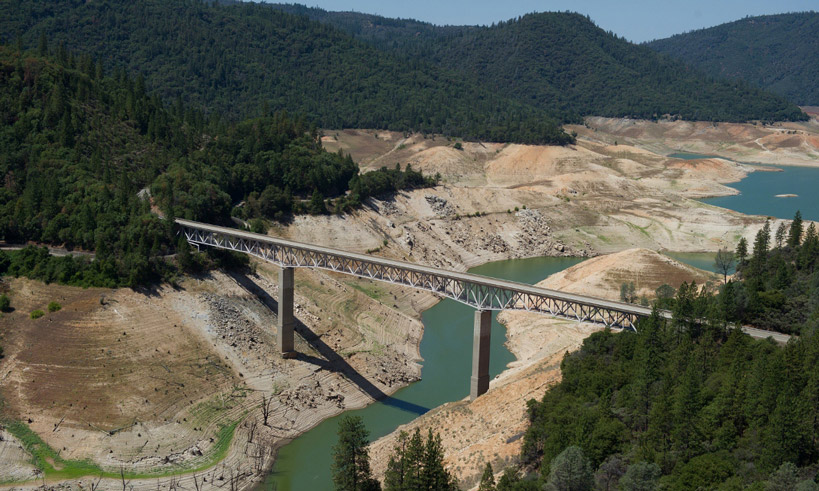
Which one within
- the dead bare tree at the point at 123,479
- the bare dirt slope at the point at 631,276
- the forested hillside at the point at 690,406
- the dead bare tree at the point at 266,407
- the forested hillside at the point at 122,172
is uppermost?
the forested hillside at the point at 122,172

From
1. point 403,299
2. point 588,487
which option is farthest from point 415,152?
point 588,487

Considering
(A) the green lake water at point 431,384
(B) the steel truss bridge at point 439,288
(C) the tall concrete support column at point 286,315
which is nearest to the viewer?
(A) the green lake water at point 431,384

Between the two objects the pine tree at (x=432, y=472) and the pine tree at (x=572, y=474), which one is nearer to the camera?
the pine tree at (x=572, y=474)

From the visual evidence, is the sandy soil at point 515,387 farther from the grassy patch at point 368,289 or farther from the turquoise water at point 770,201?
the turquoise water at point 770,201

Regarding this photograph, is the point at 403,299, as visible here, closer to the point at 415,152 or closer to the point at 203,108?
the point at 415,152

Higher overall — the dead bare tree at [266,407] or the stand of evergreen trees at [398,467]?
the stand of evergreen trees at [398,467]

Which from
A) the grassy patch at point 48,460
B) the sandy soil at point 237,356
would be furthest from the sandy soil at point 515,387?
the grassy patch at point 48,460

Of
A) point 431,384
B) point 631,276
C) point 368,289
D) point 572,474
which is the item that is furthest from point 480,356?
point 631,276
